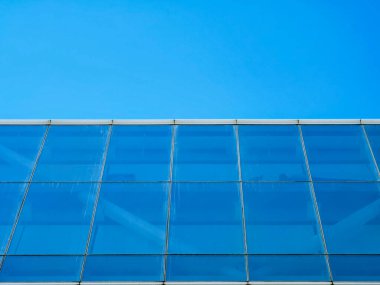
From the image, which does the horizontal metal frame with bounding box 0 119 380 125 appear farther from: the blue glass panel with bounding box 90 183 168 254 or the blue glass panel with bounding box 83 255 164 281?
the blue glass panel with bounding box 83 255 164 281

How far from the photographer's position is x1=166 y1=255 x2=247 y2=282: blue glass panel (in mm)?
9586

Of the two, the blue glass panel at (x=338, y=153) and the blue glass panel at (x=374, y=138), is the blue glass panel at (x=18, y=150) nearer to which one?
the blue glass panel at (x=338, y=153)

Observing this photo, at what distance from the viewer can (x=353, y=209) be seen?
1112 centimetres

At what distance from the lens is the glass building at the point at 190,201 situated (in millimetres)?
9797

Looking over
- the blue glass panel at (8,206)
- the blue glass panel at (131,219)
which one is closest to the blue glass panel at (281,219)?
the blue glass panel at (131,219)

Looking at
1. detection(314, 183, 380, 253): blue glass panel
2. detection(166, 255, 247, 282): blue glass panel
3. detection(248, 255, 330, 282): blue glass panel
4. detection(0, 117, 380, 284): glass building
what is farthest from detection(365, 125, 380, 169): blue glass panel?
detection(166, 255, 247, 282): blue glass panel

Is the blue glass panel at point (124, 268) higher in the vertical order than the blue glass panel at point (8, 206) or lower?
lower

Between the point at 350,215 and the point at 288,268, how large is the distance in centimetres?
249

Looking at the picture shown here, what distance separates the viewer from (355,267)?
9727mm

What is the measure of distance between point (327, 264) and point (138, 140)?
6440 mm

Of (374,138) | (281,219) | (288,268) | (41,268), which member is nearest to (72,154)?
(41,268)

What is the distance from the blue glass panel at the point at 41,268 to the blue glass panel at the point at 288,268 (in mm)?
4129

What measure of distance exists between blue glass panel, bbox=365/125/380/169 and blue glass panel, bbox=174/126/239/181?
4.11m

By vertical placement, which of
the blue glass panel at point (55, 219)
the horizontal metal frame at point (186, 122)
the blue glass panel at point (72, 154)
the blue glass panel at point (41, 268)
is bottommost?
the blue glass panel at point (41, 268)
